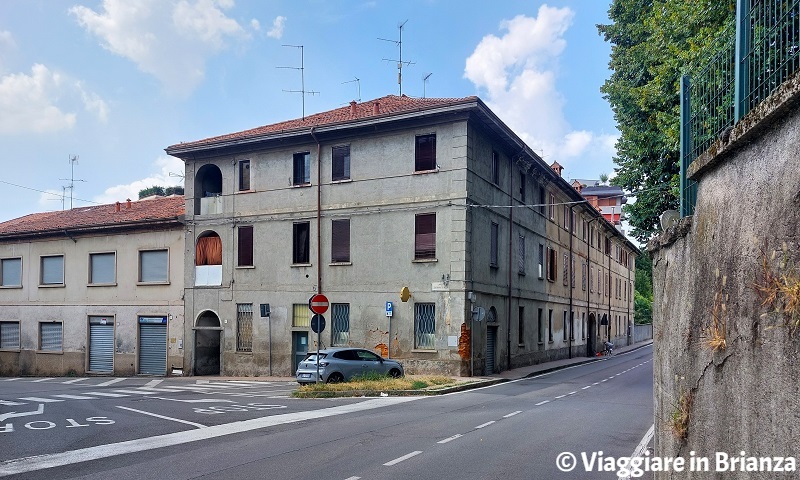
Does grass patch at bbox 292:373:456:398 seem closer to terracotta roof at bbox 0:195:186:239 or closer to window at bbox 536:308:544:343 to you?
window at bbox 536:308:544:343

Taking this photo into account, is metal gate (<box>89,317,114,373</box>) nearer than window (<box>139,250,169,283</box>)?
No

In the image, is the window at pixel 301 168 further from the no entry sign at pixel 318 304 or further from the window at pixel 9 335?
the window at pixel 9 335

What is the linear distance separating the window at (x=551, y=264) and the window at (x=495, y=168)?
970cm

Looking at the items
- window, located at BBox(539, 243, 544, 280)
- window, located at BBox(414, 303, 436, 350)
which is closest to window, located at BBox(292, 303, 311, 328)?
window, located at BBox(414, 303, 436, 350)

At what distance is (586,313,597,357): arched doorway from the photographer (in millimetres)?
47219

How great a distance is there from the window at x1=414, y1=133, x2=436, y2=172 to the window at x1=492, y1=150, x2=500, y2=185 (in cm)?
360

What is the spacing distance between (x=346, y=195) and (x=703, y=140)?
2238 cm

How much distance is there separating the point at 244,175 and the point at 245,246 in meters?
3.35

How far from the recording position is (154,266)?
112 feet

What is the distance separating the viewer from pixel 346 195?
1139 inches

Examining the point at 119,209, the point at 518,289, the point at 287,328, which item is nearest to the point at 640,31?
the point at 518,289

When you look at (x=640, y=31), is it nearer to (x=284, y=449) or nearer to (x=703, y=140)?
(x=703, y=140)

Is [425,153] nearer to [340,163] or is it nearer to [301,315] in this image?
[340,163]

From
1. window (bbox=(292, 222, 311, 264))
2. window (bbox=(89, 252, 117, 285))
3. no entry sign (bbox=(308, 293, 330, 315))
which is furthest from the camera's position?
window (bbox=(89, 252, 117, 285))
